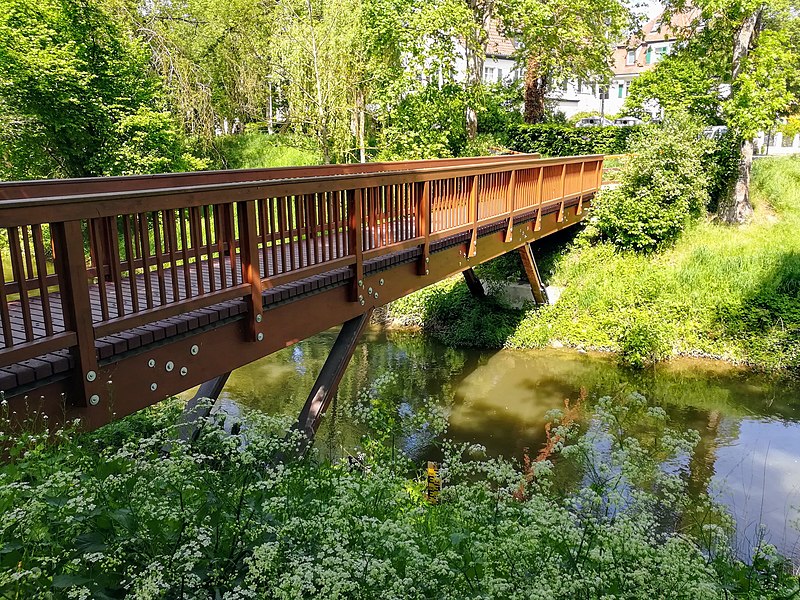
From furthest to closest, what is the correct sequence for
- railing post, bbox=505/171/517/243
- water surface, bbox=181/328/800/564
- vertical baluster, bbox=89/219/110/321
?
railing post, bbox=505/171/517/243, water surface, bbox=181/328/800/564, vertical baluster, bbox=89/219/110/321

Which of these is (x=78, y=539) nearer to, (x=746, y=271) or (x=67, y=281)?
(x=67, y=281)

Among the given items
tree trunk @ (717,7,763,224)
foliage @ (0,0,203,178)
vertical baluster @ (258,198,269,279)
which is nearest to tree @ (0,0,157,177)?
foliage @ (0,0,203,178)

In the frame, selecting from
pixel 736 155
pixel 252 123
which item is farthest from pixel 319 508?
pixel 252 123

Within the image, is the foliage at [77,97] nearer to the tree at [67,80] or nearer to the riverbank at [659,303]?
the tree at [67,80]

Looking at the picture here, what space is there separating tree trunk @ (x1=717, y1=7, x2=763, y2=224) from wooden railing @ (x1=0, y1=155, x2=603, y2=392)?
410 inches

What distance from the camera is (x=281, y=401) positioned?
11.2 meters

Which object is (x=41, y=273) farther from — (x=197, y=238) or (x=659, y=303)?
(x=659, y=303)

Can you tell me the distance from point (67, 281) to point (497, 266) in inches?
540

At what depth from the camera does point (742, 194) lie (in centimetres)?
1730

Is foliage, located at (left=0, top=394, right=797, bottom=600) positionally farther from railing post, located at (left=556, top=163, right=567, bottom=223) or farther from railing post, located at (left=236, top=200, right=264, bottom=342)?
railing post, located at (left=556, top=163, right=567, bottom=223)

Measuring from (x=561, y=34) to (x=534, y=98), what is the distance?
393cm

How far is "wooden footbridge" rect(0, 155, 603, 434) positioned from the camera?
3930 mm

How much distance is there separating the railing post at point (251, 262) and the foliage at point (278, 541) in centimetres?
168

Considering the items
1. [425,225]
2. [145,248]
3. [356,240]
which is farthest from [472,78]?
[145,248]
